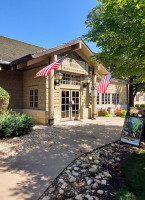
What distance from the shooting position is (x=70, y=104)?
9727 millimetres

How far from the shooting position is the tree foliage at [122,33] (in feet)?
13.5

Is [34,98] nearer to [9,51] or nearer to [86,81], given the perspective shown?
[86,81]

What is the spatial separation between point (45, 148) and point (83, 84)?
6898mm

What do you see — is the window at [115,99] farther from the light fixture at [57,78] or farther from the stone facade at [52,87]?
the light fixture at [57,78]

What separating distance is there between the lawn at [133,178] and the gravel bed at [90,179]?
15cm

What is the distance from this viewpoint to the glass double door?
934 cm

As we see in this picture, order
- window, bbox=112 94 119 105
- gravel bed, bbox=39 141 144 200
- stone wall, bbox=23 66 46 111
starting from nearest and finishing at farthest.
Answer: gravel bed, bbox=39 141 144 200 → stone wall, bbox=23 66 46 111 → window, bbox=112 94 119 105

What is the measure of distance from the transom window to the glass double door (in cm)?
64

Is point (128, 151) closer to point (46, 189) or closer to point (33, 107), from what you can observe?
point (46, 189)

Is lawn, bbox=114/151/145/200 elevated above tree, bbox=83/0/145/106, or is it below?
below

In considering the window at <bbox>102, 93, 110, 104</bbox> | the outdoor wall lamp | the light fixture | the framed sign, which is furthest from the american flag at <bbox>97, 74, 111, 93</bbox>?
the window at <bbox>102, 93, 110, 104</bbox>

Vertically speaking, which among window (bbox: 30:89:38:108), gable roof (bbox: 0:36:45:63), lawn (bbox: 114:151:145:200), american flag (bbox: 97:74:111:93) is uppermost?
gable roof (bbox: 0:36:45:63)

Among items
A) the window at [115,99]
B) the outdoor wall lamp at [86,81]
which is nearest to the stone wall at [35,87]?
the outdoor wall lamp at [86,81]

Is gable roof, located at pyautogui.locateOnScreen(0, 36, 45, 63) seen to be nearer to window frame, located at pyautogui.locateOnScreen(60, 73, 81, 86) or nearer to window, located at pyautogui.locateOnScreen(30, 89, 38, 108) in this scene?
window, located at pyautogui.locateOnScreen(30, 89, 38, 108)
